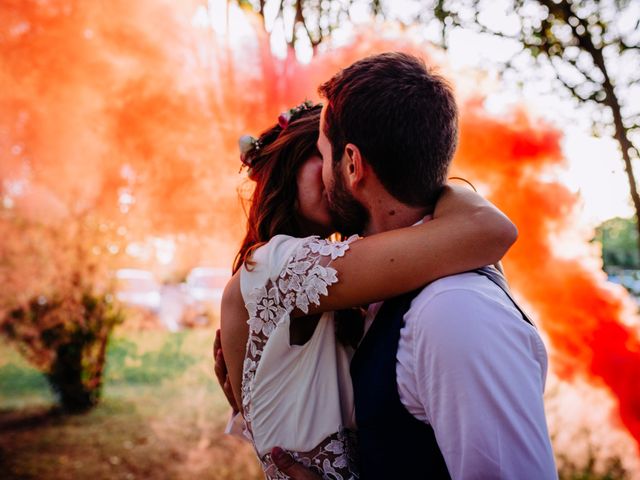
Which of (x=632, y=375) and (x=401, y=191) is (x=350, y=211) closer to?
(x=401, y=191)

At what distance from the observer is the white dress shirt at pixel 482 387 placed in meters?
1.23

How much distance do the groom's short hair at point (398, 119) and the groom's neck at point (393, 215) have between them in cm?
4

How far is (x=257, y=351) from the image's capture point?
174cm

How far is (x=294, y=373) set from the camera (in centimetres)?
173

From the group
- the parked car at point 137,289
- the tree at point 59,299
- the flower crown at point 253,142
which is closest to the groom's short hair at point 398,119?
the flower crown at point 253,142

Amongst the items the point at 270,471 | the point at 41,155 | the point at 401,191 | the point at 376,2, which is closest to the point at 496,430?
the point at 401,191

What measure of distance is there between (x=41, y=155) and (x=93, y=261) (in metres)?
1.62

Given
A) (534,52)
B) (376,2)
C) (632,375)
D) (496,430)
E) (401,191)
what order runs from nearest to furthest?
(496,430) → (401,191) → (632,375) → (534,52) → (376,2)

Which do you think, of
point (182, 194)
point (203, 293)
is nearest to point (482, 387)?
point (182, 194)

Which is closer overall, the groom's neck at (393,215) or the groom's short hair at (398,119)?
the groom's short hair at (398,119)

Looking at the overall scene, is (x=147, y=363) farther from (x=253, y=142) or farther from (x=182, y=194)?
(x=253, y=142)

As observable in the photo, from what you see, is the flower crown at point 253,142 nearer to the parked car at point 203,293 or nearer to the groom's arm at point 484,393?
the groom's arm at point 484,393

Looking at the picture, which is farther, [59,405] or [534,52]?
[59,405]

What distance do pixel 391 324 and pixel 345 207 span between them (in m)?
0.44
